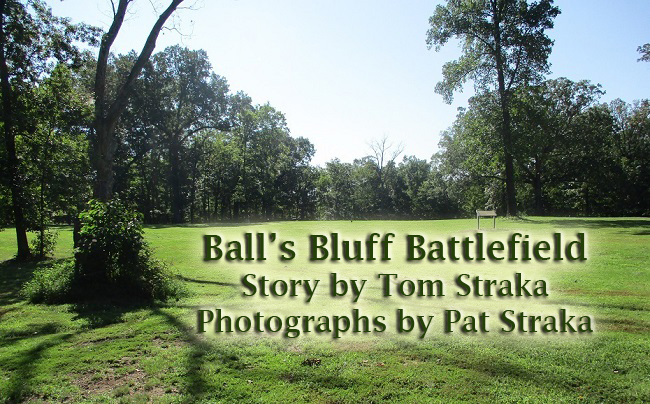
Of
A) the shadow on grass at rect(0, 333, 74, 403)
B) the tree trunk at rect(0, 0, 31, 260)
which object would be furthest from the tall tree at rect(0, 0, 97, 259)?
the shadow on grass at rect(0, 333, 74, 403)

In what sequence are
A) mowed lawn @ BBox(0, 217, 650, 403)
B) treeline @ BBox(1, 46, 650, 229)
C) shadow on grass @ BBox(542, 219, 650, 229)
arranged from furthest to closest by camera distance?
treeline @ BBox(1, 46, 650, 229) → shadow on grass @ BBox(542, 219, 650, 229) → mowed lawn @ BBox(0, 217, 650, 403)

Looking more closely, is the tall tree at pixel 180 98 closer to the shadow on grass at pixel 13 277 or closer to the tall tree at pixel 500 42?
the tall tree at pixel 500 42

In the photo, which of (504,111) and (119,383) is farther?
(504,111)

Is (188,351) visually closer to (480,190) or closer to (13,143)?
(13,143)

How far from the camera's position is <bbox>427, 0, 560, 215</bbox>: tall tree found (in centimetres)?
2788

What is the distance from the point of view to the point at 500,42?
2867cm

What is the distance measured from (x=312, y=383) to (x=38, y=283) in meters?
7.69

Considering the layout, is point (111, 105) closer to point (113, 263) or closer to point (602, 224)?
point (113, 263)


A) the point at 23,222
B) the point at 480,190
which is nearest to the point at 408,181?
the point at 480,190

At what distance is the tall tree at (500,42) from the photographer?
27875mm

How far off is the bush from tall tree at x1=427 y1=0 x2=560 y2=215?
970 inches

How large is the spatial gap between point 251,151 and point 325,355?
55.6 metres

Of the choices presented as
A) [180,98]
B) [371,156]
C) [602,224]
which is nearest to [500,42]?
[602,224]

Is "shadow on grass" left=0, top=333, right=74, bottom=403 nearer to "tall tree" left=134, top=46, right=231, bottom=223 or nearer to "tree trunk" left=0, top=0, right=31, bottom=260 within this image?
"tree trunk" left=0, top=0, right=31, bottom=260
